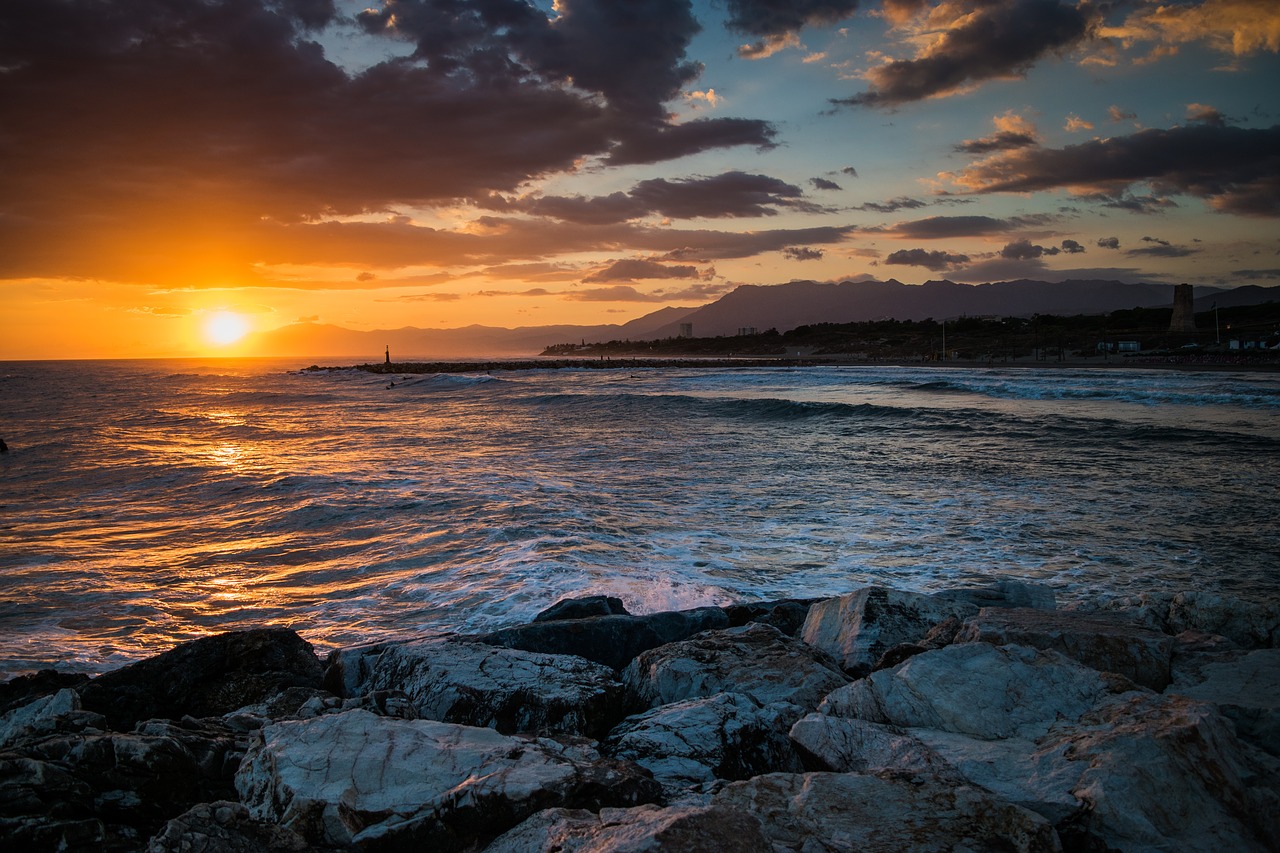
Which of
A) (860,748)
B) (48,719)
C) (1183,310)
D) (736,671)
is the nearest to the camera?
(860,748)

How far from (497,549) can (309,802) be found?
22.8ft

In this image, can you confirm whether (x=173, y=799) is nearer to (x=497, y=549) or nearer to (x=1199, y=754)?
(x=1199, y=754)

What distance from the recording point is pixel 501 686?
4398 millimetres

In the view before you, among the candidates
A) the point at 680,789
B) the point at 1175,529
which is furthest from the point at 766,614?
the point at 1175,529

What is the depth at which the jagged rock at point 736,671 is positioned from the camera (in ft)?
14.7

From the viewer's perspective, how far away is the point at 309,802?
2893 millimetres

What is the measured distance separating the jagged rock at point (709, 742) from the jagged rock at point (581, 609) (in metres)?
2.57

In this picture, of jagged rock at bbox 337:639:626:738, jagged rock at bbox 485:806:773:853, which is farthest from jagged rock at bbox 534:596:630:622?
jagged rock at bbox 485:806:773:853

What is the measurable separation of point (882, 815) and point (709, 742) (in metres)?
1.11

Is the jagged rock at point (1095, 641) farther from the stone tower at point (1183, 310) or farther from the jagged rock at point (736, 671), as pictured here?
the stone tower at point (1183, 310)

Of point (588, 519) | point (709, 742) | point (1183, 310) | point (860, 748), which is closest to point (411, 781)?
point (709, 742)

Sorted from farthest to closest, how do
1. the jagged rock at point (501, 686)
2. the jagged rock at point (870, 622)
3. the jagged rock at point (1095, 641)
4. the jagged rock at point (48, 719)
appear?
the jagged rock at point (870, 622), the jagged rock at point (1095, 641), the jagged rock at point (501, 686), the jagged rock at point (48, 719)

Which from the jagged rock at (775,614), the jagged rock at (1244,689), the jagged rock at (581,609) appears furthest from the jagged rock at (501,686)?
the jagged rock at (1244,689)

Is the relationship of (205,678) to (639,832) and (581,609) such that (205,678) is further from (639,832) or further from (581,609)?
(639,832)
